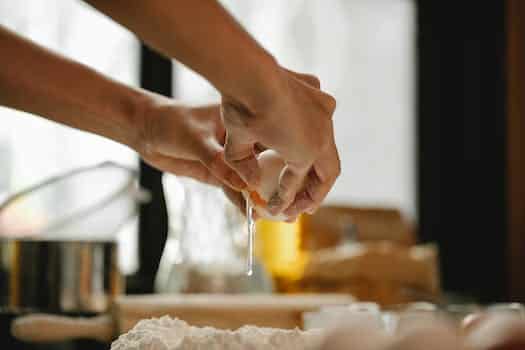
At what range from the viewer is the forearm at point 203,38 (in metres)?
0.44

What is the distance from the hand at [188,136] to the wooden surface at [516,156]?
8.39ft

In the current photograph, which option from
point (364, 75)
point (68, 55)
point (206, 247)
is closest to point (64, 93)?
point (206, 247)

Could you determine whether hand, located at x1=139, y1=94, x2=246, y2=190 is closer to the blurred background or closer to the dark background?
the blurred background

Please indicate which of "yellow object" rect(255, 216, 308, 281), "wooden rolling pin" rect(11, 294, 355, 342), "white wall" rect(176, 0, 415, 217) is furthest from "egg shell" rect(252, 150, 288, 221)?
"white wall" rect(176, 0, 415, 217)

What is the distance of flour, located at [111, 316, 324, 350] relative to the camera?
462mm

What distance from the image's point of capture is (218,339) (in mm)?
466

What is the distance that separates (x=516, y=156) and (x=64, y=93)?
264 centimetres

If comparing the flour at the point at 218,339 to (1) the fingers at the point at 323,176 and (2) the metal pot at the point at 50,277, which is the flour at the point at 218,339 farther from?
(2) the metal pot at the point at 50,277

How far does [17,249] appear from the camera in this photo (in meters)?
1.09

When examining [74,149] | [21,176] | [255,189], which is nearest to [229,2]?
[74,149]

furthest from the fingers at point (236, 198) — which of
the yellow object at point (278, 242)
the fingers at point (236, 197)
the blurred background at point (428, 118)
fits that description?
the blurred background at point (428, 118)

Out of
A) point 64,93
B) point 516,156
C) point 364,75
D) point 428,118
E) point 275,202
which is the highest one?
point 364,75

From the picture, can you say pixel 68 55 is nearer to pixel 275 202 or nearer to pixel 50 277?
pixel 50 277

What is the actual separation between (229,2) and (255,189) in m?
2.12
